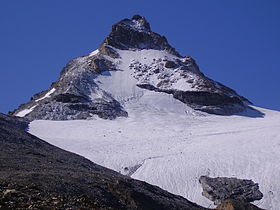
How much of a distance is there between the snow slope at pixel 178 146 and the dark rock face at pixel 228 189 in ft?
2.12

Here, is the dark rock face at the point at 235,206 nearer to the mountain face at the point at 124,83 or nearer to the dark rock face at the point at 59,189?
the dark rock face at the point at 59,189

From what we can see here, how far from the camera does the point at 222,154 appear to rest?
5294cm

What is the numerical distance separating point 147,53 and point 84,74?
65.5 feet

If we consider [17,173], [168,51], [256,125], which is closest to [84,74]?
[168,51]

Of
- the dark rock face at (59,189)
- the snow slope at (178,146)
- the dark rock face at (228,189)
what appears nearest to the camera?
the dark rock face at (59,189)

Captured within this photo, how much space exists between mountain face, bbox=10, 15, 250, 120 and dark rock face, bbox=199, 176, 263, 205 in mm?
33411

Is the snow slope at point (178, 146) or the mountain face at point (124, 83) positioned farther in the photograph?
the mountain face at point (124, 83)

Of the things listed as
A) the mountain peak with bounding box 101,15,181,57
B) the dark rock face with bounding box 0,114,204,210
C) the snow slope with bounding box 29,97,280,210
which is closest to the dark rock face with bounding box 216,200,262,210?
the dark rock face with bounding box 0,114,204,210

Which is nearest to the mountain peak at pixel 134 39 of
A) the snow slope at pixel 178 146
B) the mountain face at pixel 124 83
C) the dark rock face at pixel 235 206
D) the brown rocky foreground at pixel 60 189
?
the mountain face at pixel 124 83

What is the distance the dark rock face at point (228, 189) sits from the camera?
43.6m

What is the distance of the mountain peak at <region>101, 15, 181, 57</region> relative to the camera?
4510 inches

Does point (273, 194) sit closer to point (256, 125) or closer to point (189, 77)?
point (256, 125)

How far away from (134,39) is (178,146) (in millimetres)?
62544

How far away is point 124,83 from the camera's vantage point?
94.0m
